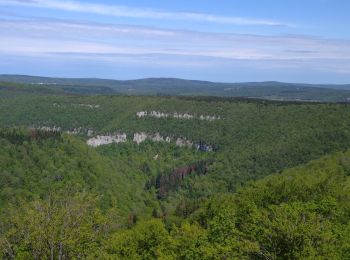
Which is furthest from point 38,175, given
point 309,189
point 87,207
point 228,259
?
point 228,259

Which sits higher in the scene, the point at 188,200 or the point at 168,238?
the point at 168,238

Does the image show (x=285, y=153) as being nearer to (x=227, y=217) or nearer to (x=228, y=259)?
Result: (x=227, y=217)

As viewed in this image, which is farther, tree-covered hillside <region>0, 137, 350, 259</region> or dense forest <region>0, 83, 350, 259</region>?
dense forest <region>0, 83, 350, 259</region>

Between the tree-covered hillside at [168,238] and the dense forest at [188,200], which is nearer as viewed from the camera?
the tree-covered hillside at [168,238]

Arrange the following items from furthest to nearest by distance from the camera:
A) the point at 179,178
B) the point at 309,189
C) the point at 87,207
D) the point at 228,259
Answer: the point at 179,178 < the point at 309,189 < the point at 87,207 < the point at 228,259

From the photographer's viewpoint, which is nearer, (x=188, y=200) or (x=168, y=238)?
(x=168, y=238)

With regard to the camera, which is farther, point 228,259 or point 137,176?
point 137,176

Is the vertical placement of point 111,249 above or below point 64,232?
below

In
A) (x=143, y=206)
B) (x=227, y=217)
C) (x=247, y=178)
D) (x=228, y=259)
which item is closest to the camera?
(x=228, y=259)

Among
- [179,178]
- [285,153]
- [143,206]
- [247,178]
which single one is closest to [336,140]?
[285,153]

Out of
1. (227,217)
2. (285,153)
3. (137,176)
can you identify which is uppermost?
(227,217)
